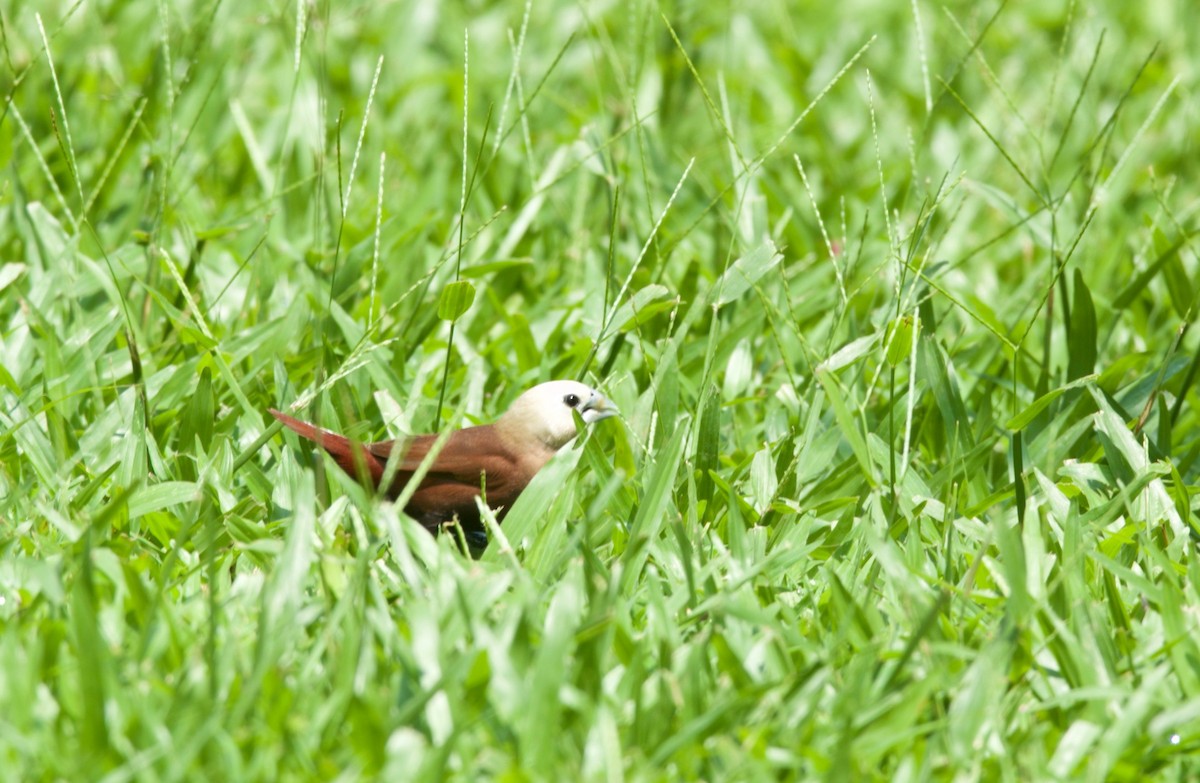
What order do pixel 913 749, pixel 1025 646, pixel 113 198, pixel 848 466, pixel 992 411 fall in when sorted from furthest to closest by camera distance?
pixel 113 198
pixel 992 411
pixel 848 466
pixel 1025 646
pixel 913 749

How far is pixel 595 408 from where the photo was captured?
3504mm

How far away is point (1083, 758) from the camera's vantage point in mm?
2408

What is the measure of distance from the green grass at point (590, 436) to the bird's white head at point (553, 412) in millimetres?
115

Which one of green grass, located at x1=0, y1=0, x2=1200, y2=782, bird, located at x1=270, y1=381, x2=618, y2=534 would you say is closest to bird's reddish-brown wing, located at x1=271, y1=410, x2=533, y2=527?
bird, located at x1=270, y1=381, x2=618, y2=534

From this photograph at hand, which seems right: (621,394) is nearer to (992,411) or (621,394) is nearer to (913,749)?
(992,411)

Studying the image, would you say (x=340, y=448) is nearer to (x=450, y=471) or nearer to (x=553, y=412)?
(x=450, y=471)

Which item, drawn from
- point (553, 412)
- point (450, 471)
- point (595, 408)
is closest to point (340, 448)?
point (450, 471)

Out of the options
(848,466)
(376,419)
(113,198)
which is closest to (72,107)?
(113,198)

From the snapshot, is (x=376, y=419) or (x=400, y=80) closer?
(x=376, y=419)

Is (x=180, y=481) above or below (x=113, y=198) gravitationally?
below

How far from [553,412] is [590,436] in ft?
0.90

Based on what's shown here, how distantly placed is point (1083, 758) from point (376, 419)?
1893 mm

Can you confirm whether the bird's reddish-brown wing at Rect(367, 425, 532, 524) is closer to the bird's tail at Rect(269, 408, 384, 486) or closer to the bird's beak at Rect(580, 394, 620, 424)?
the bird's tail at Rect(269, 408, 384, 486)

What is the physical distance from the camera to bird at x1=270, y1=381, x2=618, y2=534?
3.32 m
